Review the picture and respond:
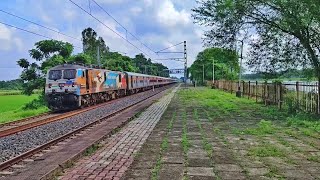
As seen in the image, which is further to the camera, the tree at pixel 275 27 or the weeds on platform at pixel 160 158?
the tree at pixel 275 27

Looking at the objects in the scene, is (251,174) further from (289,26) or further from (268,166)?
(289,26)

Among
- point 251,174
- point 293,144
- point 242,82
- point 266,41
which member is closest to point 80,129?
point 293,144

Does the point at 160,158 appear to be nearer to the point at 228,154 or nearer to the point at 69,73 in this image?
the point at 228,154

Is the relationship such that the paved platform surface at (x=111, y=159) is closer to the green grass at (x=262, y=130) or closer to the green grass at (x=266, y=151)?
the green grass at (x=266, y=151)

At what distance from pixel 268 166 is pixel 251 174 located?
0.70 meters

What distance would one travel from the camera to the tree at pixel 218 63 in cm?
2264

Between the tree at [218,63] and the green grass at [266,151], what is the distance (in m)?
13.9

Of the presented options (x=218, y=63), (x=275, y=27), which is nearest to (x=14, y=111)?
(x=275, y=27)

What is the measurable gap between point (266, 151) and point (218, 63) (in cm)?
6344

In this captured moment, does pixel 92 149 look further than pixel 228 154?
Yes

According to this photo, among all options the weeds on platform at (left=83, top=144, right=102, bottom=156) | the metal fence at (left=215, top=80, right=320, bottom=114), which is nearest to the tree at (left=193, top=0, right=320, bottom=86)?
the metal fence at (left=215, top=80, right=320, bottom=114)

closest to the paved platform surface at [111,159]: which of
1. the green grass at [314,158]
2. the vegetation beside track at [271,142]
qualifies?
the vegetation beside track at [271,142]

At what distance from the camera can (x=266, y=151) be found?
27.2ft

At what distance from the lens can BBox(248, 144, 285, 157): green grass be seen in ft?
26.3
